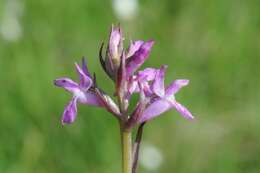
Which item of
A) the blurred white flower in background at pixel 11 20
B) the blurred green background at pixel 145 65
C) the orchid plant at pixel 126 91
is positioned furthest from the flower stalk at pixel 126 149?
the blurred white flower in background at pixel 11 20

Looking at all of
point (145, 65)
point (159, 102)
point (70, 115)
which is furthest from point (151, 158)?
point (70, 115)

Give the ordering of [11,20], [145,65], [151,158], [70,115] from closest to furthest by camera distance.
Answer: [70,115] → [151,158] → [145,65] → [11,20]

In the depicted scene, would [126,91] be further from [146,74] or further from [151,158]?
[151,158]

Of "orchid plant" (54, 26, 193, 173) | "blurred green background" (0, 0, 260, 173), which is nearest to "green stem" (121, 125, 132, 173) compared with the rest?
"orchid plant" (54, 26, 193, 173)

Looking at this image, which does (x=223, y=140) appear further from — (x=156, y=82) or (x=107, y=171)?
(x=156, y=82)

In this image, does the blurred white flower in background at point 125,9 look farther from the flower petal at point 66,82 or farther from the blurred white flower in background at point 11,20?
the flower petal at point 66,82

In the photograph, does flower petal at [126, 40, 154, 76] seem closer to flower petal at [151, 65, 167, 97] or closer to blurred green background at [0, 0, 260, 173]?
flower petal at [151, 65, 167, 97]

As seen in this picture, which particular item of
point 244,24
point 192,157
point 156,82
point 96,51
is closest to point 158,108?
point 156,82
